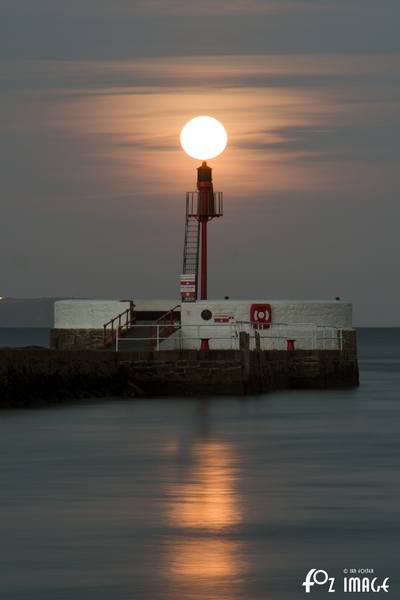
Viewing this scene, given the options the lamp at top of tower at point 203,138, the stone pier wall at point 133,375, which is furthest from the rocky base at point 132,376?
the lamp at top of tower at point 203,138

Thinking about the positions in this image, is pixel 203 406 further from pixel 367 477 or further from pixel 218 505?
pixel 218 505

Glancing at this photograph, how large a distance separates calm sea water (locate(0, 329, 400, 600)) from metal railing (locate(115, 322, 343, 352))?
6.87 meters

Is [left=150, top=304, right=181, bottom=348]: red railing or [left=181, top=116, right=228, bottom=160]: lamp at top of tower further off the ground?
[left=181, top=116, right=228, bottom=160]: lamp at top of tower

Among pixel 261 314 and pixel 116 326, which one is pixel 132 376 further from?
pixel 116 326

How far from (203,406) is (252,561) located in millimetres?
24662

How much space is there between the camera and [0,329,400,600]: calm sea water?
56.4 feet

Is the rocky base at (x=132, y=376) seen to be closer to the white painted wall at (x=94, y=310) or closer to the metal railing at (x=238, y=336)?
the metal railing at (x=238, y=336)

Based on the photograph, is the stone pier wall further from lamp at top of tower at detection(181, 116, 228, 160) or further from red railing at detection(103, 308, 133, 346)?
lamp at top of tower at detection(181, 116, 228, 160)

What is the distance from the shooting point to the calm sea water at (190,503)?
56.4ft

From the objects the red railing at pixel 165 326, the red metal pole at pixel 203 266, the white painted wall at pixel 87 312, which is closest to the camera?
the red railing at pixel 165 326

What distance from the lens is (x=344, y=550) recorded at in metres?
19.0

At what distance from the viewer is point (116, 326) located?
5034 centimetres

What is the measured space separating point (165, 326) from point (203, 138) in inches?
409

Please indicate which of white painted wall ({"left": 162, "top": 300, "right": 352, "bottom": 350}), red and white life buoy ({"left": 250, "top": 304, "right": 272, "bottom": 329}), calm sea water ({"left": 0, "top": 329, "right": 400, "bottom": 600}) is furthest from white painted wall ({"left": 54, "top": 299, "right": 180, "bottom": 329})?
calm sea water ({"left": 0, "top": 329, "right": 400, "bottom": 600})
